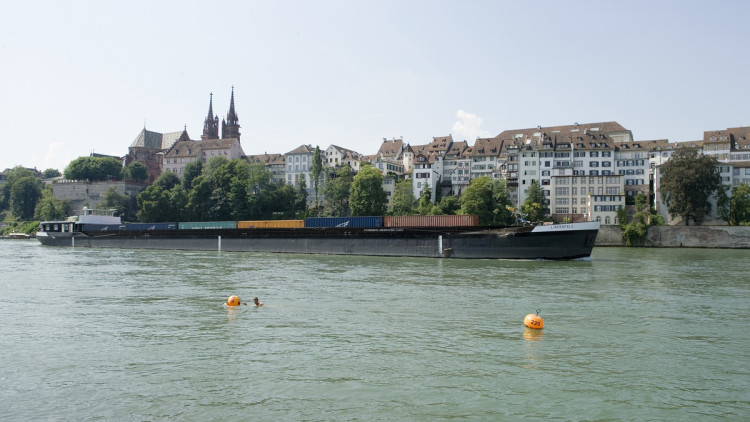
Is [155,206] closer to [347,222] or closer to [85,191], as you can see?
[85,191]

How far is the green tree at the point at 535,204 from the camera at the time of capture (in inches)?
2972

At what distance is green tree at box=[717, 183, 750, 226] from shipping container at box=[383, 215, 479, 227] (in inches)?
1861

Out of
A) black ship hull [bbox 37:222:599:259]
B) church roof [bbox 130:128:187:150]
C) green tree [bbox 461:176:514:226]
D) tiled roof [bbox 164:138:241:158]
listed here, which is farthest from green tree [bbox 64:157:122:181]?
green tree [bbox 461:176:514:226]

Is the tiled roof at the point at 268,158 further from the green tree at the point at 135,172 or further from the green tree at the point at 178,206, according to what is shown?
the green tree at the point at 135,172

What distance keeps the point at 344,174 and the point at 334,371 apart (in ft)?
272

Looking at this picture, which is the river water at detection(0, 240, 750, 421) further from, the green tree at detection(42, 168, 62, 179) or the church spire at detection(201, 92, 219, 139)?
the green tree at detection(42, 168, 62, 179)

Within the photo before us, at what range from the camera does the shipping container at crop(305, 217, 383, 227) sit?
4597 centimetres

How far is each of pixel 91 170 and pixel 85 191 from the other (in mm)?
5990

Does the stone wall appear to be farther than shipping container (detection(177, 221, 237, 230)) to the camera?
Yes

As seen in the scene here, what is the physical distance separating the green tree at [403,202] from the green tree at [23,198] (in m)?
92.6

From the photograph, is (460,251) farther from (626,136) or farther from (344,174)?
(626,136)

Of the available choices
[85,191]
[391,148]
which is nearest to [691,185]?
[391,148]

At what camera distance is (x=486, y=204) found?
7181 cm

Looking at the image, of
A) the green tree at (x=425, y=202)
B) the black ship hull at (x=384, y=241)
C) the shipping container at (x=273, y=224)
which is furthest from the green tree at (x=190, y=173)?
the shipping container at (x=273, y=224)
